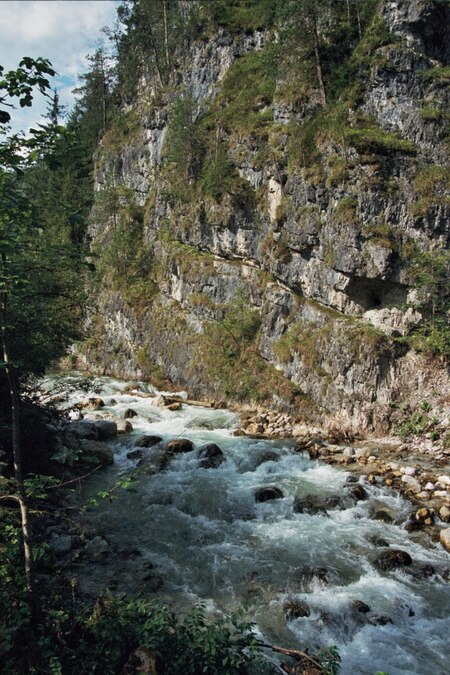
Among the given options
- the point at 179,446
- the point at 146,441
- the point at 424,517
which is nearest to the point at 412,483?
the point at 424,517

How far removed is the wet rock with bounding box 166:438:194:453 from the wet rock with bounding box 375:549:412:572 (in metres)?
8.53

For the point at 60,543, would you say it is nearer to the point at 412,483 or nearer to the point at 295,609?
the point at 295,609

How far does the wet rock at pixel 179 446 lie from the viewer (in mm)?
16797

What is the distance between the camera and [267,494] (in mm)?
13219

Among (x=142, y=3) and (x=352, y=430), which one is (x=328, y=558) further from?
(x=142, y=3)

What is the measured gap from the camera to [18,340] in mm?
9258

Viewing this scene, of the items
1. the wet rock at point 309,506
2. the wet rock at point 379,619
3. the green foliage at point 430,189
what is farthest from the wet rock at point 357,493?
the green foliage at point 430,189

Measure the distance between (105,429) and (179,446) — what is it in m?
3.96

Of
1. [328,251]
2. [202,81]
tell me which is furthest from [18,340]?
[202,81]

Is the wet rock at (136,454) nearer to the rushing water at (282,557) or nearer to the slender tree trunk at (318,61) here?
the rushing water at (282,557)

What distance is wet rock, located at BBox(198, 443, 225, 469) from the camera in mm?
15734

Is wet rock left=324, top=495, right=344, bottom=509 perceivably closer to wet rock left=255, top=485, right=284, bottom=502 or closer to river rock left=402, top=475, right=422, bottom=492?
wet rock left=255, top=485, right=284, bottom=502

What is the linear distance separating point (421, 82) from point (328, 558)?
70.4ft

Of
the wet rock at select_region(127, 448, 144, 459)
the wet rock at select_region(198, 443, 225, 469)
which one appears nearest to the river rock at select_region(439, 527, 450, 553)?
the wet rock at select_region(198, 443, 225, 469)
